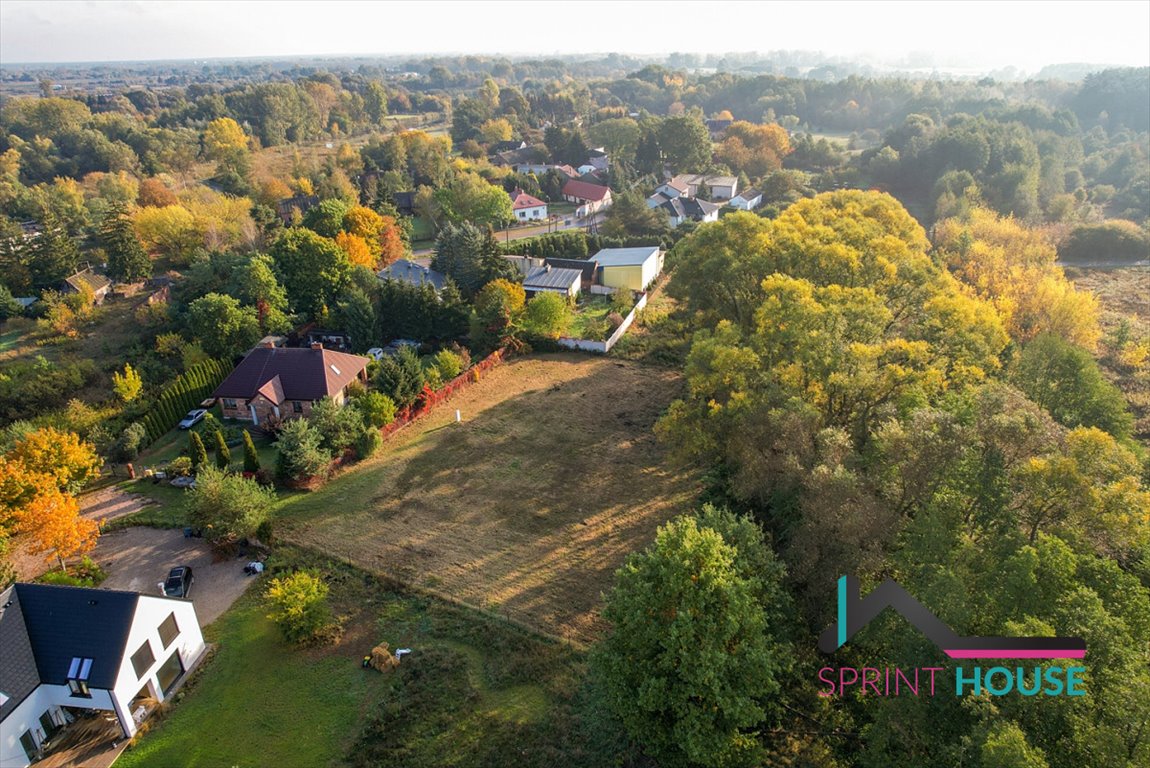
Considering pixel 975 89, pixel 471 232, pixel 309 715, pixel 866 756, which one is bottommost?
pixel 309 715

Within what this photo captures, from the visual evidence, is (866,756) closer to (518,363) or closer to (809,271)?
(809,271)

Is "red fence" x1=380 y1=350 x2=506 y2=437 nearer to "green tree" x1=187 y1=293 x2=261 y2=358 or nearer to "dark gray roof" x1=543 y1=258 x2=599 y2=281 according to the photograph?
"green tree" x1=187 y1=293 x2=261 y2=358

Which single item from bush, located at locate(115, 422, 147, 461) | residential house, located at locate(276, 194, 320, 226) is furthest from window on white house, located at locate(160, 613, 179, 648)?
residential house, located at locate(276, 194, 320, 226)

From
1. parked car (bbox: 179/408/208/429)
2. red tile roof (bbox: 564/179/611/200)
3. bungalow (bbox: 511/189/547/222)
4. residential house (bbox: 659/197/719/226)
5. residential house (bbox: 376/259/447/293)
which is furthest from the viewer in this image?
red tile roof (bbox: 564/179/611/200)

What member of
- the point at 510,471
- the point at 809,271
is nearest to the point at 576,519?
the point at 510,471

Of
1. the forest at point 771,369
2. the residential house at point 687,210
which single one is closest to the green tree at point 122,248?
the forest at point 771,369

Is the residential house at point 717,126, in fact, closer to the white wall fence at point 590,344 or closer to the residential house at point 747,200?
the residential house at point 747,200
